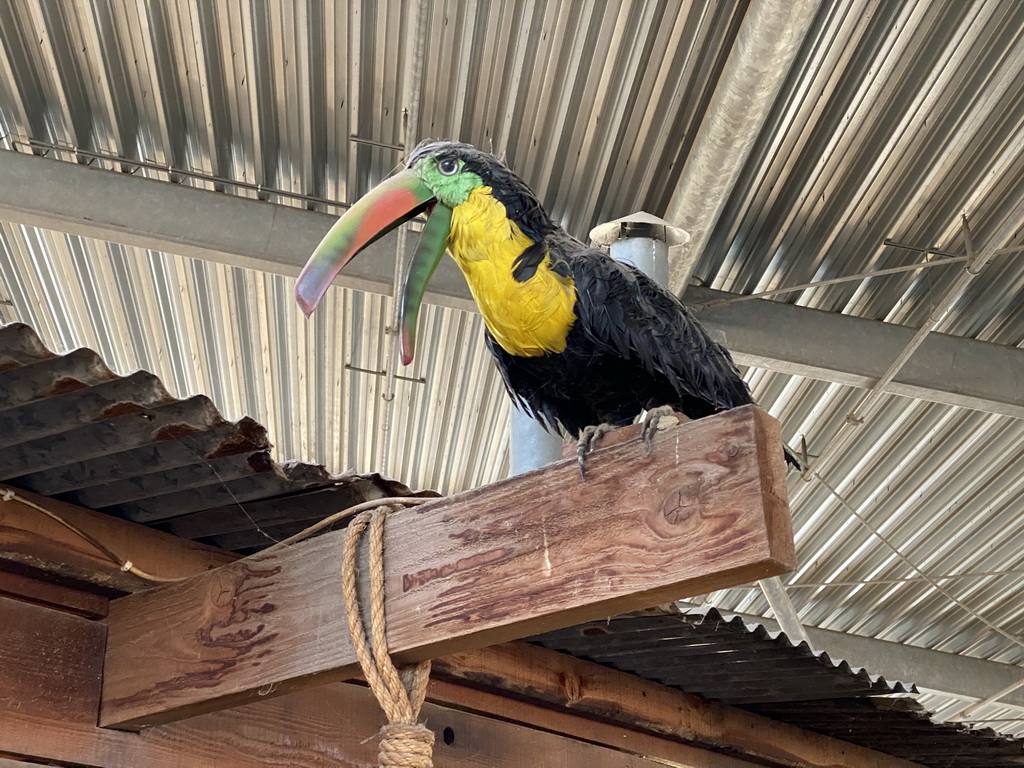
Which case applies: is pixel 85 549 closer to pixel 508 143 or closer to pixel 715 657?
pixel 715 657

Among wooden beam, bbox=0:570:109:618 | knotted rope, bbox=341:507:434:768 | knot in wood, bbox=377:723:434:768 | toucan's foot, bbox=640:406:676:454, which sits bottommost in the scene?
knot in wood, bbox=377:723:434:768

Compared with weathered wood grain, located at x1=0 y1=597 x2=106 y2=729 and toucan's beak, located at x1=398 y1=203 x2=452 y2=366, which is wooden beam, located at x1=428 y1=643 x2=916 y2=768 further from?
toucan's beak, located at x1=398 y1=203 x2=452 y2=366

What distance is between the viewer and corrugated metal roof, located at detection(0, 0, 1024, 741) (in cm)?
385

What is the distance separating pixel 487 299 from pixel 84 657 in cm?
113

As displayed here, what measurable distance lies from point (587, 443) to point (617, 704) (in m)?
1.74

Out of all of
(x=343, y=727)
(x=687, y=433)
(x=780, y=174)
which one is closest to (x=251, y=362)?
(x=780, y=174)

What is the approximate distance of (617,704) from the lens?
3.24 m

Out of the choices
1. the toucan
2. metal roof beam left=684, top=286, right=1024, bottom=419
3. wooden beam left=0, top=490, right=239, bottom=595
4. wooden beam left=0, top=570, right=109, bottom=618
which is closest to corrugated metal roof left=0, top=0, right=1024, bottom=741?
metal roof beam left=684, top=286, right=1024, bottom=419

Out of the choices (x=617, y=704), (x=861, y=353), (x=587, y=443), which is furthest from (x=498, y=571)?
(x=861, y=353)

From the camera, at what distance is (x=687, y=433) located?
63.1 inches

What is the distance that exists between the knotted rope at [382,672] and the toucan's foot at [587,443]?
408mm

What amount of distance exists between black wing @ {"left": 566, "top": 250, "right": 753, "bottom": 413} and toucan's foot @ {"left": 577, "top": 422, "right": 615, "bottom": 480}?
273 millimetres

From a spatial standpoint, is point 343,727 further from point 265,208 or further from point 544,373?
point 265,208

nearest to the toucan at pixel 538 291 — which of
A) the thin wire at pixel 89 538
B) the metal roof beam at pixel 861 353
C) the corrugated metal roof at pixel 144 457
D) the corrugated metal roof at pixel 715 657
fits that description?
the corrugated metal roof at pixel 144 457
